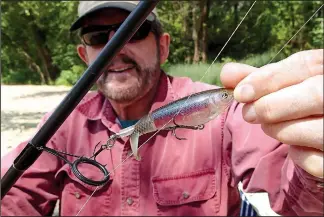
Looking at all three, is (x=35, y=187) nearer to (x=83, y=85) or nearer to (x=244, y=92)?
(x=83, y=85)

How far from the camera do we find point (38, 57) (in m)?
24.6

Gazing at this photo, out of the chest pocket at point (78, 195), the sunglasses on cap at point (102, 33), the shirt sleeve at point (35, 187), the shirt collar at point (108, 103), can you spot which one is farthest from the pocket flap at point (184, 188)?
the sunglasses on cap at point (102, 33)

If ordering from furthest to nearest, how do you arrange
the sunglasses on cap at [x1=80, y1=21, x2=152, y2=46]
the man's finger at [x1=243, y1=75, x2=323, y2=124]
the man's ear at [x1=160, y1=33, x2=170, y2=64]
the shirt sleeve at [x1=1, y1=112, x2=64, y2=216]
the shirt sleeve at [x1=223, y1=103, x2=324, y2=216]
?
the man's ear at [x1=160, y1=33, x2=170, y2=64]
the sunglasses on cap at [x1=80, y1=21, x2=152, y2=46]
the shirt sleeve at [x1=1, y1=112, x2=64, y2=216]
the shirt sleeve at [x1=223, y1=103, x2=324, y2=216]
the man's finger at [x1=243, y1=75, x2=323, y2=124]

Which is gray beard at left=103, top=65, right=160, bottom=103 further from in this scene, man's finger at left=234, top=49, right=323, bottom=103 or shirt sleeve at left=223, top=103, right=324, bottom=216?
man's finger at left=234, top=49, right=323, bottom=103

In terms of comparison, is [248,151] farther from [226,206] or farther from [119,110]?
[119,110]

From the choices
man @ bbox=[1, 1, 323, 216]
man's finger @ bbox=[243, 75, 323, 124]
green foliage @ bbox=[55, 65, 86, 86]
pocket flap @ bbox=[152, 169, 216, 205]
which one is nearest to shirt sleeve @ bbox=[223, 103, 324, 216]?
man @ bbox=[1, 1, 323, 216]

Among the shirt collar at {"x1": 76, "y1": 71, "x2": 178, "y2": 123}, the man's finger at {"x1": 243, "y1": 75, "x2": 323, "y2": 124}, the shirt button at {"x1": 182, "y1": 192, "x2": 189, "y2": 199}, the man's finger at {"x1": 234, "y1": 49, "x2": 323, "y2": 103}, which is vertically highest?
the man's finger at {"x1": 234, "y1": 49, "x2": 323, "y2": 103}

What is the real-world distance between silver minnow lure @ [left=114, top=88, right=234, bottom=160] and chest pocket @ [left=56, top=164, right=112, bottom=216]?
1168mm

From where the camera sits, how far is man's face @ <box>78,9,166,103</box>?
82.0 inches

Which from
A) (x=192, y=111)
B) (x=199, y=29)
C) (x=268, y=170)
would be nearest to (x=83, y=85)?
(x=192, y=111)

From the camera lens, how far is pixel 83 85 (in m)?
0.89

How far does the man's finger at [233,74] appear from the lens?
0.85m

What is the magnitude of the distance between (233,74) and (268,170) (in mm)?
850

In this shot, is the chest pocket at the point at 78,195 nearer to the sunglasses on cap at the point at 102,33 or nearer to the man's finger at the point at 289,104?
the sunglasses on cap at the point at 102,33
